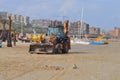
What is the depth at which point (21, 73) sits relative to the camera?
18641mm

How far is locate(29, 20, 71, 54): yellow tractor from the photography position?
37.4m

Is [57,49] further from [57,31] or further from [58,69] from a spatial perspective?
[58,69]

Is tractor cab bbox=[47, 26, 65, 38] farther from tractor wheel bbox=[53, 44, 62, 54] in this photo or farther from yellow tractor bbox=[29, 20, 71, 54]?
tractor wheel bbox=[53, 44, 62, 54]

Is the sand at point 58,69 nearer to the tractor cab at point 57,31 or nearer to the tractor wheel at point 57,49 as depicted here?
the tractor wheel at point 57,49

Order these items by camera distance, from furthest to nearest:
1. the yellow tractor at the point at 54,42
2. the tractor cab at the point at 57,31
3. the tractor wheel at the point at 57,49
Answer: the tractor cab at the point at 57,31 → the tractor wheel at the point at 57,49 → the yellow tractor at the point at 54,42

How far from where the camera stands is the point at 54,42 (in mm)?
38062

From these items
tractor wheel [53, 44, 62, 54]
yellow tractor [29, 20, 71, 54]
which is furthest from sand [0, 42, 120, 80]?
tractor wheel [53, 44, 62, 54]

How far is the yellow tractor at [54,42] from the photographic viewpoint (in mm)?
37438

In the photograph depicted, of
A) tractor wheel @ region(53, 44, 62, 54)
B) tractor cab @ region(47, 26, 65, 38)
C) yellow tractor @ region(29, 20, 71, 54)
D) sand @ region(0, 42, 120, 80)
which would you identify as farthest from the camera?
tractor cab @ region(47, 26, 65, 38)

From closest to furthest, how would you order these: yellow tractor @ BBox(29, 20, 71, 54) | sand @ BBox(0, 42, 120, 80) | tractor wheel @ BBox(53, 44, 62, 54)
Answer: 1. sand @ BBox(0, 42, 120, 80)
2. yellow tractor @ BBox(29, 20, 71, 54)
3. tractor wheel @ BBox(53, 44, 62, 54)

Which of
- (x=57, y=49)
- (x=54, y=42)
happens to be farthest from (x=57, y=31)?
(x=57, y=49)

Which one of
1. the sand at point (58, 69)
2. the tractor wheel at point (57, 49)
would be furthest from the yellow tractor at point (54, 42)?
the sand at point (58, 69)

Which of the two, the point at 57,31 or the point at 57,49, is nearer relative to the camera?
the point at 57,49

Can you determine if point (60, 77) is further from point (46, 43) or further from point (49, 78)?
point (46, 43)
